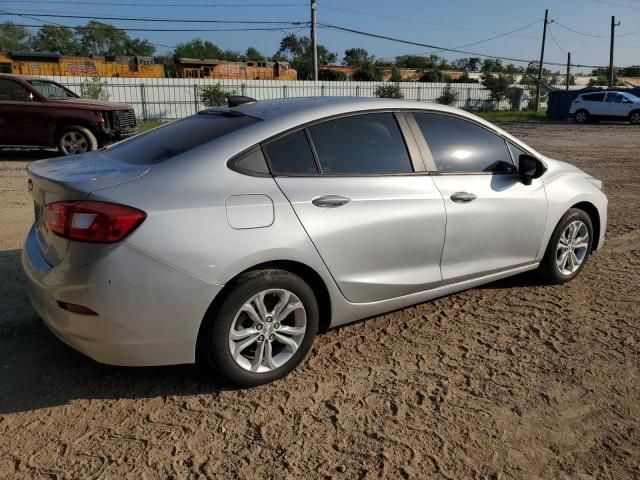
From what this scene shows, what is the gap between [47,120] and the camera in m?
11.5

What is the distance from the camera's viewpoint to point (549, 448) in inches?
104

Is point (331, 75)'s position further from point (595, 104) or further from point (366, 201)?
point (366, 201)

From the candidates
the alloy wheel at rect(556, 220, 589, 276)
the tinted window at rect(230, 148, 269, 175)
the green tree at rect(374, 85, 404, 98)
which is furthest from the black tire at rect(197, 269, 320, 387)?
the green tree at rect(374, 85, 404, 98)

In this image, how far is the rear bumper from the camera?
2.64m

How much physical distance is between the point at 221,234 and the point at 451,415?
4.89 feet

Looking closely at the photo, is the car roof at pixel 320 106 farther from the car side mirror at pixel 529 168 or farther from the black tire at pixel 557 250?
the black tire at pixel 557 250

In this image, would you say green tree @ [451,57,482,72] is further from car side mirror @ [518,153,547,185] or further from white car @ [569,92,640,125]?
car side mirror @ [518,153,547,185]

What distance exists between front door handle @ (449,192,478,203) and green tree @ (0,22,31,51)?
72808 mm

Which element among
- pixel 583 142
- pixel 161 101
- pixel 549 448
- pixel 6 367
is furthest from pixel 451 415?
pixel 161 101

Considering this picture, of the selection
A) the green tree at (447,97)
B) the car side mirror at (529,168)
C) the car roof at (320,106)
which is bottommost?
the car side mirror at (529,168)

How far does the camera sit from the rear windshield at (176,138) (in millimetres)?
3184

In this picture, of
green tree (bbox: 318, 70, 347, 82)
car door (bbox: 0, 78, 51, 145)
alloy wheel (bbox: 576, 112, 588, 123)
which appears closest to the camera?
car door (bbox: 0, 78, 51, 145)

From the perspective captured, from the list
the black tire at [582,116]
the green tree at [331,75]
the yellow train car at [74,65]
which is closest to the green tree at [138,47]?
the green tree at [331,75]

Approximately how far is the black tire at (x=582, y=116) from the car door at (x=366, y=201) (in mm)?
29430
